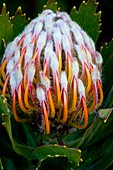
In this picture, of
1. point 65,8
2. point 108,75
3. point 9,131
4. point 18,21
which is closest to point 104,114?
point 9,131

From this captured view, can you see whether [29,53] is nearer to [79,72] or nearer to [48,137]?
[79,72]

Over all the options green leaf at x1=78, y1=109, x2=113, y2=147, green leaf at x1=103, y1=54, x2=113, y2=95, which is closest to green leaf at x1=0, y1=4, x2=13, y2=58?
green leaf at x1=103, y1=54, x2=113, y2=95

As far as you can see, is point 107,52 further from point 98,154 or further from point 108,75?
point 98,154

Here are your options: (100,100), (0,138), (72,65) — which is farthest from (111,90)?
(0,138)

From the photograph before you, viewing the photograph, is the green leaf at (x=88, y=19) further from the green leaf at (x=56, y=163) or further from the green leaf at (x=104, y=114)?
the green leaf at (x=56, y=163)

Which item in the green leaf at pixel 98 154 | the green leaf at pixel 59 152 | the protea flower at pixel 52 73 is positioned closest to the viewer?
the green leaf at pixel 59 152

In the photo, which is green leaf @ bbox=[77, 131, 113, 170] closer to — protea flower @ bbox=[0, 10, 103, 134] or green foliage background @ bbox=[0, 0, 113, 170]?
green foliage background @ bbox=[0, 0, 113, 170]

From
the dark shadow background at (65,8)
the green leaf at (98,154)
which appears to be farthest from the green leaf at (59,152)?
the dark shadow background at (65,8)
